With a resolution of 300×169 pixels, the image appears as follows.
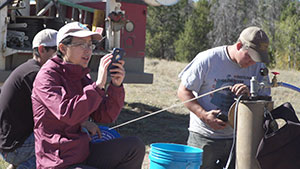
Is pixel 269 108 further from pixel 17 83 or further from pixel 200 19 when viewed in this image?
pixel 200 19

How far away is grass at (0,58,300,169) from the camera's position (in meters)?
7.18

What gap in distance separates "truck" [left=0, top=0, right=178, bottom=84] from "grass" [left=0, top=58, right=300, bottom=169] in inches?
33.6

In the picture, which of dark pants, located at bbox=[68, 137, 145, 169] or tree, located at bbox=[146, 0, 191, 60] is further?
tree, located at bbox=[146, 0, 191, 60]

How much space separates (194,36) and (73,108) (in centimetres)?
3647

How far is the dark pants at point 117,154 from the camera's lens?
9.61 ft

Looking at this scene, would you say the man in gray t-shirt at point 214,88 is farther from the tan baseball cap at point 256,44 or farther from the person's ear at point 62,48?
the person's ear at point 62,48

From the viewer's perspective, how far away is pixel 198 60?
3650mm

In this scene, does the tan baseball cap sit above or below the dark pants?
above

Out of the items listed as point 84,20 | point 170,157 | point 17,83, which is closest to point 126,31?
point 84,20

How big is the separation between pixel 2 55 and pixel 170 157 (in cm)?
377

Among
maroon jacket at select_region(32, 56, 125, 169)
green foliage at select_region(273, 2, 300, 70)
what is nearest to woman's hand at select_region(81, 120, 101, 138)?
maroon jacket at select_region(32, 56, 125, 169)

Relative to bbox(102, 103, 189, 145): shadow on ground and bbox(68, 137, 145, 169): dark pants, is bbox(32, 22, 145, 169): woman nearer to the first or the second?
bbox(68, 137, 145, 169): dark pants

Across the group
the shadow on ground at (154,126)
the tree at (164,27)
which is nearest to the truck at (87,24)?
the shadow on ground at (154,126)

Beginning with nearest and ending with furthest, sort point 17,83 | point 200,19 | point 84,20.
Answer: point 17,83
point 84,20
point 200,19
